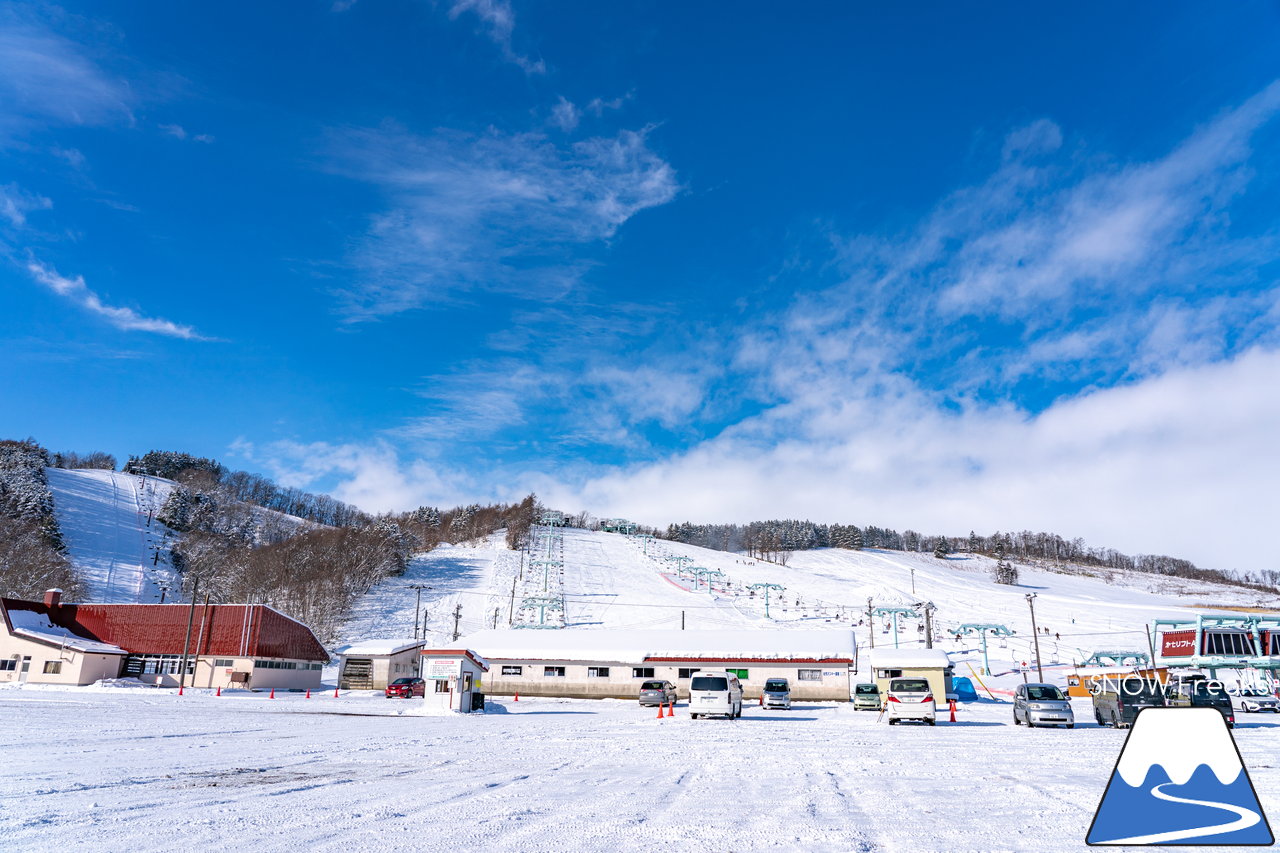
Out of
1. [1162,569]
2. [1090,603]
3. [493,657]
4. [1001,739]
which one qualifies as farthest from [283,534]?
[1162,569]

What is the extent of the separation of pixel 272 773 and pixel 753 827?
6846mm

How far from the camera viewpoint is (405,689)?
43.5m

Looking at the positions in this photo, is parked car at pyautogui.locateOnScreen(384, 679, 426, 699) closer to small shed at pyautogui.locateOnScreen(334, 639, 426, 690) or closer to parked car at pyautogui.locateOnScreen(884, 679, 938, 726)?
small shed at pyautogui.locateOnScreen(334, 639, 426, 690)

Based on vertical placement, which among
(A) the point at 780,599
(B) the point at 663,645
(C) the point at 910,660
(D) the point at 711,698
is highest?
(A) the point at 780,599

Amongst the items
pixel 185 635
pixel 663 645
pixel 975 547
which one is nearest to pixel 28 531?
pixel 185 635

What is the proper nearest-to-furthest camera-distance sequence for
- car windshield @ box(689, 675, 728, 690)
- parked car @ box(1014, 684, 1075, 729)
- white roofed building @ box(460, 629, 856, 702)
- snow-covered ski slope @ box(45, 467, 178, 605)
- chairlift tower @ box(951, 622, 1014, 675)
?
1. parked car @ box(1014, 684, 1075, 729)
2. car windshield @ box(689, 675, 728, 690)
3. white roofed building @ box(460, 629, 856, 702)
4. chairlift tower @ box(951, 622, 1014, 675)
5. snow-covered ski slope @ box(45, 467, 178, 605)

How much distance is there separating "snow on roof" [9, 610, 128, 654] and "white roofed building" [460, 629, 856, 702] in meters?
23.9

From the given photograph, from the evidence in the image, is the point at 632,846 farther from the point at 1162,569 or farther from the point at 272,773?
the point at 1162,569

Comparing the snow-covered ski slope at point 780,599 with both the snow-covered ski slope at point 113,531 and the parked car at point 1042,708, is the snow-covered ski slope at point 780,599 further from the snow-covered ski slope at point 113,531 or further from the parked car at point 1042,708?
the parked car at point 1042,708

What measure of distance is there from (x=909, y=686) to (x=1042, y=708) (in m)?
3.86

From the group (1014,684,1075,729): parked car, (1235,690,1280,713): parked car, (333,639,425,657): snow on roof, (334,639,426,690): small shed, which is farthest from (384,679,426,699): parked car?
(1235,690,1280,713): parked car

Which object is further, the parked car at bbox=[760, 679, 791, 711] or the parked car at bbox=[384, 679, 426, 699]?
the parked car at bbox=[384, 679, 426, 699]

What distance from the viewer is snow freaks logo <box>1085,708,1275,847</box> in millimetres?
3213

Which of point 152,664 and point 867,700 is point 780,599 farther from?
point 152,664
